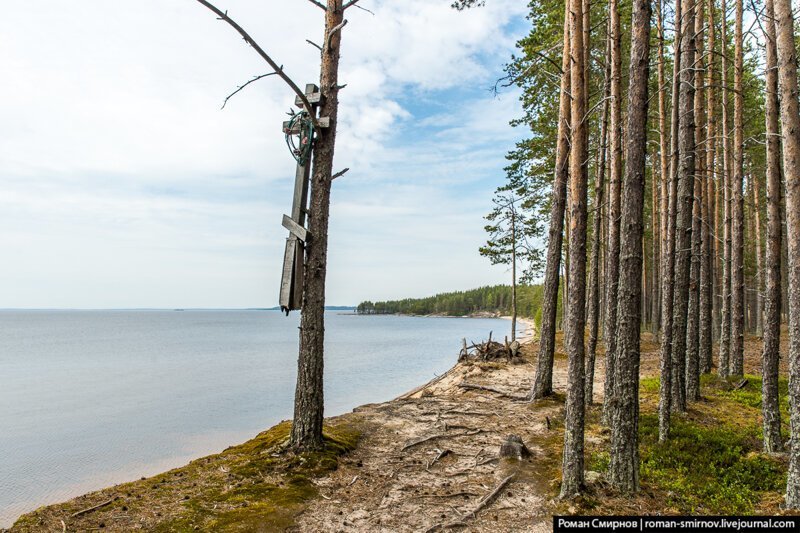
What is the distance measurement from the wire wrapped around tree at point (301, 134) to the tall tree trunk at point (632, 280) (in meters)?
4.09

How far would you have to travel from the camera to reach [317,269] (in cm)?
613

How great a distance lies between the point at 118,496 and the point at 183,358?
35.3m

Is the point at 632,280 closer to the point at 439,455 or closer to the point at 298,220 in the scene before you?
the point at 439,455

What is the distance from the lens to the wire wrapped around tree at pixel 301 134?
20.2 feet

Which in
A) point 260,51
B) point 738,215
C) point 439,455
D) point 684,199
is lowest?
point 439,455

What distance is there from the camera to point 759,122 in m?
18.9

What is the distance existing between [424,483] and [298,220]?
381 centimetres

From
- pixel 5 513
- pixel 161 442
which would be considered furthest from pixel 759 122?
pixel 5 513

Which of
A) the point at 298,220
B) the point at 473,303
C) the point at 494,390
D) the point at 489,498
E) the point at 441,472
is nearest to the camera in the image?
the point at 489,498

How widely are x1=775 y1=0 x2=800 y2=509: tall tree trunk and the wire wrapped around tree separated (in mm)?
5774

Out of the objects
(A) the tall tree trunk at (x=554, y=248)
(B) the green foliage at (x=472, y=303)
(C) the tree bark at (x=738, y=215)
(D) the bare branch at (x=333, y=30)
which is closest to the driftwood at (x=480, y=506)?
(A) the tall tree trunk at (x=554, y=248)

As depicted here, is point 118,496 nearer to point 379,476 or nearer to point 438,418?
point 379,476

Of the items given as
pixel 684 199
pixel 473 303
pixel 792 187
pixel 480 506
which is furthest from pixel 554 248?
pixel 473 303

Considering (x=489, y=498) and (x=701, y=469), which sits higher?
(x=701, y=469)
